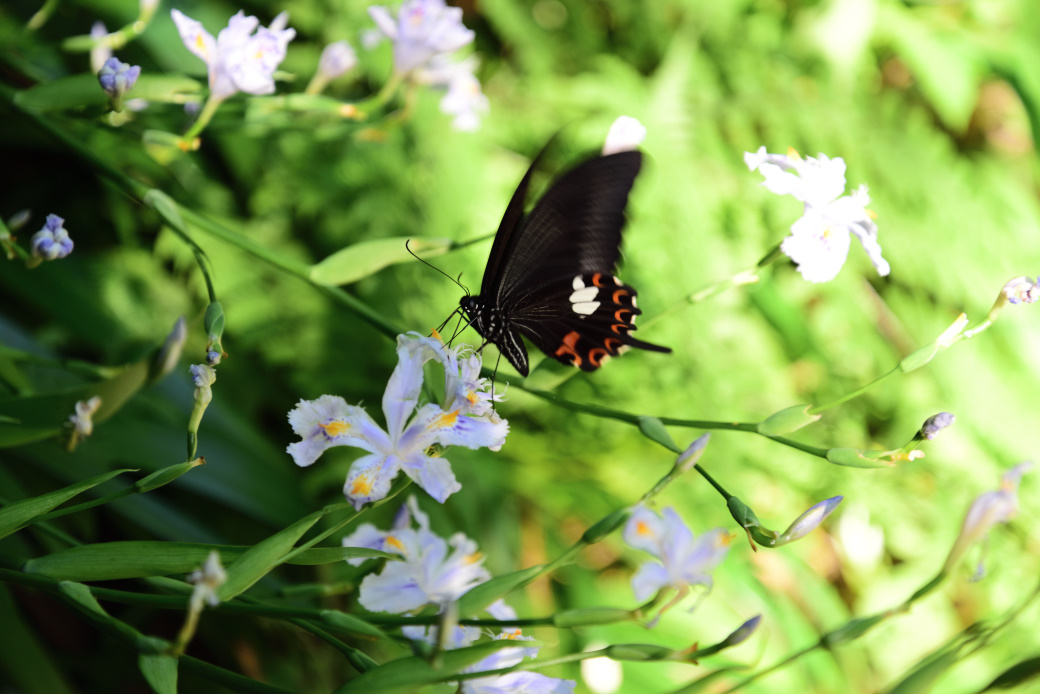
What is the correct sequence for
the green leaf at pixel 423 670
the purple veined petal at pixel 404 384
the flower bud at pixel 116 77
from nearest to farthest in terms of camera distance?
the green leaf at pixel 423 670 < the purple veined petal at pixel 404 384 < the flower bud at pixel 116 77

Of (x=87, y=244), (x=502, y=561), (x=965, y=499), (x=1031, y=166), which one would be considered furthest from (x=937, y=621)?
(x=87, y=244)

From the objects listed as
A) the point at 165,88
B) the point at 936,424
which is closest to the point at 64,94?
the point at 165,88

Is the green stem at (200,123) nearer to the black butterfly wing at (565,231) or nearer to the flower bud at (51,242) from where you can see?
the flower bud at (51,242)

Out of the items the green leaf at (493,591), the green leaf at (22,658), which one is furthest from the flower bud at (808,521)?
the green leaf at (22,658)

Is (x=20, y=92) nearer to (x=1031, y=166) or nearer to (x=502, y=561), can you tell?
(x=502, y=561)

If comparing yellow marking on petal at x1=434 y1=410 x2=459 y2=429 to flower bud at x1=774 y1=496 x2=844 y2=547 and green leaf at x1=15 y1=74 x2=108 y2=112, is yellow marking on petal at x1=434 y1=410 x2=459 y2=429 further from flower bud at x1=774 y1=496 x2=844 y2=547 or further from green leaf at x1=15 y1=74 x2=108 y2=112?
green leaf at x1=15 y1=74 x2=108 y2=112

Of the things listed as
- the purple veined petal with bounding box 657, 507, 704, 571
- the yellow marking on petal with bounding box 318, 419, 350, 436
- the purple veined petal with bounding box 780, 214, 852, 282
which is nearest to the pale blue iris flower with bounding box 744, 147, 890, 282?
the purple veined petal with bounding box 780, 214, 852, 282
